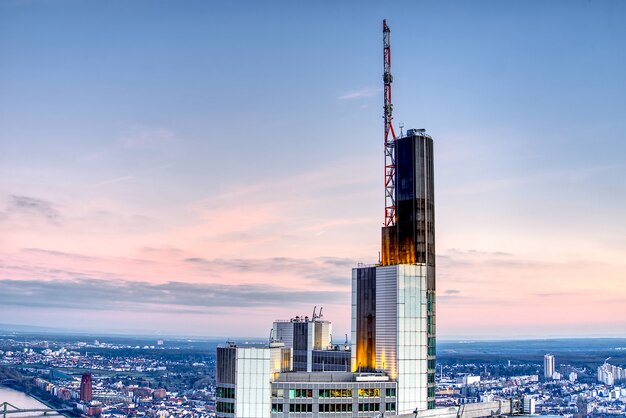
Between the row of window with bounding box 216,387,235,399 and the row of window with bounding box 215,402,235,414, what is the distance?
1.08m

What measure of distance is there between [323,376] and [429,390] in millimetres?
21285

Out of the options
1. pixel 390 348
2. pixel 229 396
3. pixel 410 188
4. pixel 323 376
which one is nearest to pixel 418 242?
pixel 410 188

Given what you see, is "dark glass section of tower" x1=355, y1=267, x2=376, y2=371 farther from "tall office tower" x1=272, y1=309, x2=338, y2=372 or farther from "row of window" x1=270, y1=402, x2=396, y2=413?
"tall office tower" x1=272, y1=309, x2=338, y2=372

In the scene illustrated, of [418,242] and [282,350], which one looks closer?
[282,350]

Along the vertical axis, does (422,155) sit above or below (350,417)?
above

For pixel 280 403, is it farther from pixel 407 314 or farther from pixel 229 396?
pixel 407 314

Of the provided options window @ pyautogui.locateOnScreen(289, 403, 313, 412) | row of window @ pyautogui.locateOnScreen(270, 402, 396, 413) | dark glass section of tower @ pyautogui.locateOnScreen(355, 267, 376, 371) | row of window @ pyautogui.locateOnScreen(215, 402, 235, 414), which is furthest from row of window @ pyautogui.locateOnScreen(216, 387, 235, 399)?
dark glass section of tower @ pyautogui.locateOnScreen(355, 267, 376, 371)

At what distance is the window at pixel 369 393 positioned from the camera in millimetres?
136500

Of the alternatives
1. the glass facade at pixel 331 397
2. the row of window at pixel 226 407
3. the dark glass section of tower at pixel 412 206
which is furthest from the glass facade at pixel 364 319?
the row of window at pixel 226 407

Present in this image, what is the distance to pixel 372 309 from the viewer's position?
148875mm

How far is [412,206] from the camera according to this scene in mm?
161750

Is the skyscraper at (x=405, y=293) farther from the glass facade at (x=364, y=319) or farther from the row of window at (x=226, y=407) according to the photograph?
the row of window at (x=226, y=407)

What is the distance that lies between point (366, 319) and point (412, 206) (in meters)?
25.3

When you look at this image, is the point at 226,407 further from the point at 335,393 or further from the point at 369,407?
the point at 369,407
